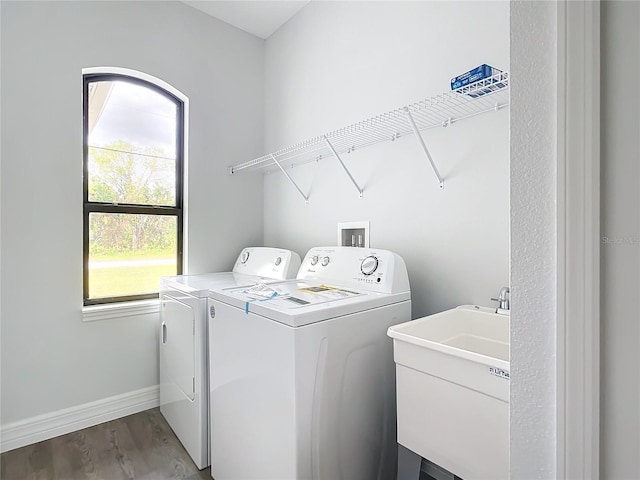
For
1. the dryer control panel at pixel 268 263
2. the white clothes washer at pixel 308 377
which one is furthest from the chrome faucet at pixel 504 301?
the dryer control panel at pixel 268 263

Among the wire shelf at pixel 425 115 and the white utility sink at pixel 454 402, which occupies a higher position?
the wire shelf at pixel 425 115

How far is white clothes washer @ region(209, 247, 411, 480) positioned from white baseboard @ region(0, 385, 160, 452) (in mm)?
937

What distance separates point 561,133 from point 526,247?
0.58 ft

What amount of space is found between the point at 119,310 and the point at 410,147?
2054 mm

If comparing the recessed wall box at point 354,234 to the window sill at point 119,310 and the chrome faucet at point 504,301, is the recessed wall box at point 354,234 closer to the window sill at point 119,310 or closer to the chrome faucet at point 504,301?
the chrome faucet at point 504,301

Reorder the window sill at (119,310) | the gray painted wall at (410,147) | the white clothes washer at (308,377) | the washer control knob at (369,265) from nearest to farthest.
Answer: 1. the white clothes washer at (308,377)
2. the gray painted wall at (410,147)
3. the washer control knob at (369,265)
4. the window sill at (119,310)

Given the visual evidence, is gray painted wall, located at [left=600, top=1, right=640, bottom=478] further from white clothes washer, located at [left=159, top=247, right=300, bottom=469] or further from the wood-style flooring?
the wood-style flooring

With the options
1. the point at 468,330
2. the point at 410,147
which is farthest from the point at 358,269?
the point at 410,147

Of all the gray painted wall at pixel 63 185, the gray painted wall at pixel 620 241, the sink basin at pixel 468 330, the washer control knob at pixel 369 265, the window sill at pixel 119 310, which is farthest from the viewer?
the window sill at pixel 119 310

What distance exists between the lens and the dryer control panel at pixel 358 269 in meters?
1.54

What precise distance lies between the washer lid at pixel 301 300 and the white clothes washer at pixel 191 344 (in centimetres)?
24

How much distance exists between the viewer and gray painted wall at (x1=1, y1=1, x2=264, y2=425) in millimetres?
1862

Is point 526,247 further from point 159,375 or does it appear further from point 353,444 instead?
point 159,375

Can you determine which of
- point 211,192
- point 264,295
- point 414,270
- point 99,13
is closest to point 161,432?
point 264,295
